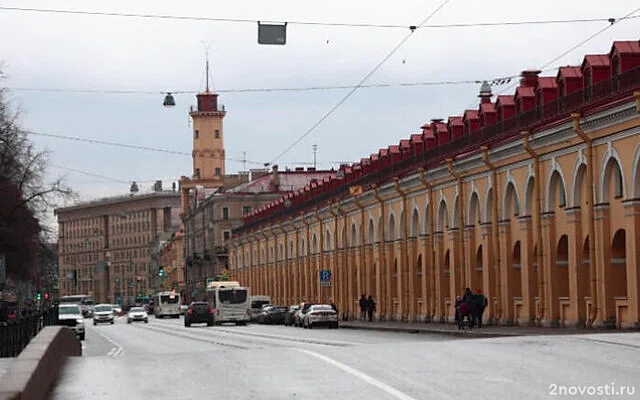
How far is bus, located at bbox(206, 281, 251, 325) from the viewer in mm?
90938

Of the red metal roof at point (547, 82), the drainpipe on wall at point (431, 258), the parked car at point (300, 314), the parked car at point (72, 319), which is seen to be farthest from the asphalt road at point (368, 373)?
the parked car at point (300, 314)

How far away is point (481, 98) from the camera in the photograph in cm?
7356

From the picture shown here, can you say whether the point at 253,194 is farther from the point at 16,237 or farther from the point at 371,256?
the point at 16,237

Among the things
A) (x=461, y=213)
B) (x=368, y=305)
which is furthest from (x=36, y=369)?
(x=368, y=305)

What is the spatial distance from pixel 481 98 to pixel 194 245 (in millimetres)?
105008

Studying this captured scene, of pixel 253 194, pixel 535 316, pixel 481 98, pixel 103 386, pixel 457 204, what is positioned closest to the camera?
pixel 103 386

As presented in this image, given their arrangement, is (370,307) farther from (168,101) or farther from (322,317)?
(168,101)

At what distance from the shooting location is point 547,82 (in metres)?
54.9

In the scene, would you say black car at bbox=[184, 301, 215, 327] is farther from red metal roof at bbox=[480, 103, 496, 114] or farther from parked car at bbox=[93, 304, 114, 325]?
red metal roof at bbox=[480, 103, 496, 114]

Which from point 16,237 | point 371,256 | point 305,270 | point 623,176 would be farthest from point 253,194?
point 623,176

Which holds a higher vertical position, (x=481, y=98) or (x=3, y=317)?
(x=481, y=98)

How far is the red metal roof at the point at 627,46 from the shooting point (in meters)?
46.4

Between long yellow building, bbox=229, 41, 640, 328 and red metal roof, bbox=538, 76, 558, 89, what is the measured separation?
6 centimetres

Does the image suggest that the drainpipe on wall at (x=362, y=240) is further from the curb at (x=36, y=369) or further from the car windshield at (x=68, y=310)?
the curb at (x=36, y=369)
